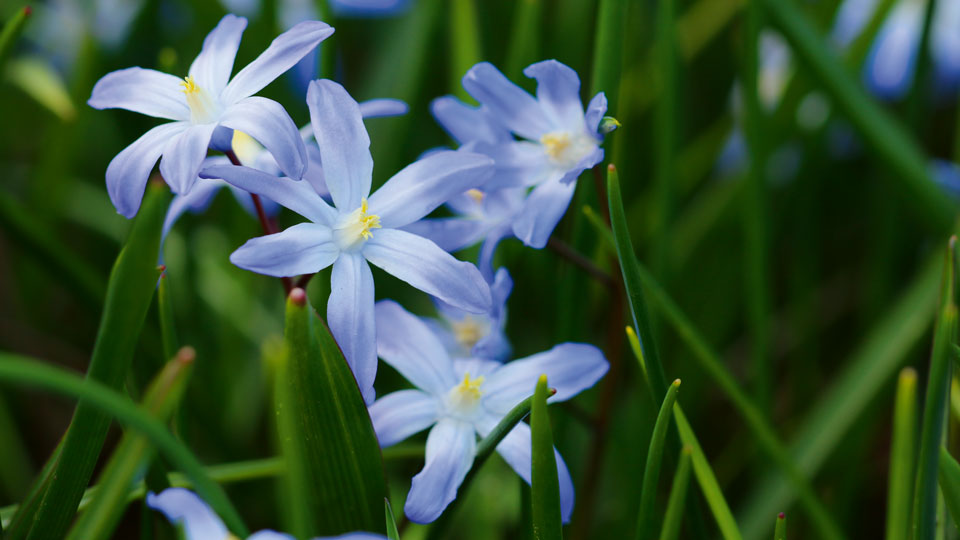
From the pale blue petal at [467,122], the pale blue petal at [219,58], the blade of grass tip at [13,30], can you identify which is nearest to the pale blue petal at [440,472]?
the pale blue petal at [467,122]

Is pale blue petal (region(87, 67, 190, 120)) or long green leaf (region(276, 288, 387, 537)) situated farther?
pale blue petal (region(87, 67, 190, 120))

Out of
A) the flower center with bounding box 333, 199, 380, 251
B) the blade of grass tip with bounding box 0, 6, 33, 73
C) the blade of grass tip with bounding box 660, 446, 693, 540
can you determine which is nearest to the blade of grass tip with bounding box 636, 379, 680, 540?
the blade of grass tip with bounding box 660, 446, 693, 540

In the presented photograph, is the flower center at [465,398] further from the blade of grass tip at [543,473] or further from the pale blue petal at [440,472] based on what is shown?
the blade of grass tip at [543,473]

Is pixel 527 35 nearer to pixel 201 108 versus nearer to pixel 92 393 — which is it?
pixel 201 108

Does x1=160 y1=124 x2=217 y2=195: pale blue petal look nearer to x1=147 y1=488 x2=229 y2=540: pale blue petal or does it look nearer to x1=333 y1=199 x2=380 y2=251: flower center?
x1=333 y1=199 x2=380 y2=251: flower center

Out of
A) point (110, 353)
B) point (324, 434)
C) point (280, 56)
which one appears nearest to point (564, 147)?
point (280, 56)

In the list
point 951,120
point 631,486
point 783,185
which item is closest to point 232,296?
point 631,486
